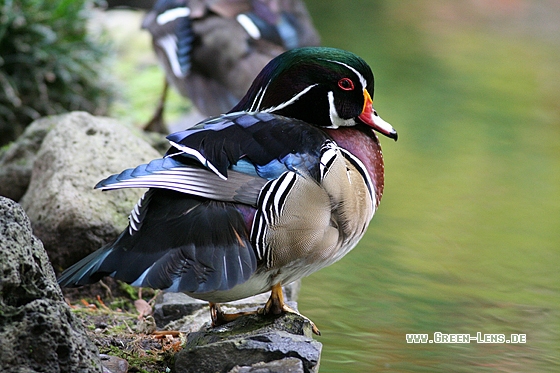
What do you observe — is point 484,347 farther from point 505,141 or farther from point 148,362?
point 505,141

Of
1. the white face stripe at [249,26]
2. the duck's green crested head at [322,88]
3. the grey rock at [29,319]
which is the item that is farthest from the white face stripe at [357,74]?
the white face stripe at [249,26]

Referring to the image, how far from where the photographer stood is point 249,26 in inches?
193

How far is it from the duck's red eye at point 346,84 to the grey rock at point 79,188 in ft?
3.70

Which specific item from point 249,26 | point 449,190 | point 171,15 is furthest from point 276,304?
point 171,15

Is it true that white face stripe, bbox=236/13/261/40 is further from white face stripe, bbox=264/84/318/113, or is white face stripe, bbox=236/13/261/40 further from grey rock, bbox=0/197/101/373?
grey rock, bbox=0/197/101/373

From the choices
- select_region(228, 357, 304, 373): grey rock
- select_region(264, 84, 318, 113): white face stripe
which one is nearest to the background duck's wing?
select_region(264, 84, 318, 113): white face stripe

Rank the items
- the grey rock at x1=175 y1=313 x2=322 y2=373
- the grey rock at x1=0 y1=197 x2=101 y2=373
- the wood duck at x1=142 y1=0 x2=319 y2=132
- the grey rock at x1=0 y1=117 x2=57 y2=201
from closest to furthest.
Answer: the grey rock at x1=0 y1=197 x2=101 y2=373
the grey rock at x1=175 y1=313 x2=322 y2=373
the grey rock at x1=0 y1=117 x2=57 y2=201
the wood duck at x1=142 y1=0 x2=319 y2=132

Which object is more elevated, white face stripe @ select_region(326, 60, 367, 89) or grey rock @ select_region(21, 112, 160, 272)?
white face stripe @ select_region(326, 60, 367, 89)

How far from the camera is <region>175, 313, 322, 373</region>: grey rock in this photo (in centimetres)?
213

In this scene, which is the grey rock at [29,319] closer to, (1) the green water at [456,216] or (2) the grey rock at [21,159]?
(1) the green water at [456,216]

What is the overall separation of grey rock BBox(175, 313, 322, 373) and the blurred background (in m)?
0.54

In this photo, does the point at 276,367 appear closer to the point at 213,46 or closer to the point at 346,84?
the point at 346,84

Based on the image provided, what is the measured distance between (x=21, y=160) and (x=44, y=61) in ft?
5.21

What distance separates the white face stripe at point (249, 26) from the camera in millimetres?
4867
